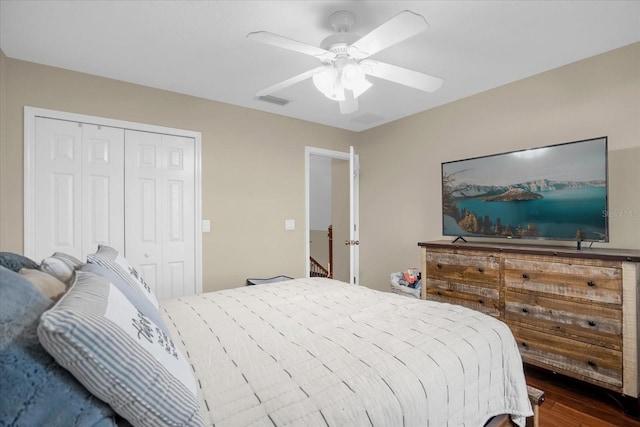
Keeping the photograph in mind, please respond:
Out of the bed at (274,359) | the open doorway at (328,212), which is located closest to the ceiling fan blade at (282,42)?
the bed at (274,359)

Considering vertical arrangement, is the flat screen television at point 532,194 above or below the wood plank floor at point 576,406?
above

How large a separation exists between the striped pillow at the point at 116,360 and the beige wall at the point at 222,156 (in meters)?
2.36

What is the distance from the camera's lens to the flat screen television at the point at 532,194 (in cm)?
224

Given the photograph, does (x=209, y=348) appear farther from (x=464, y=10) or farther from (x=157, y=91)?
(x=157, y=91)

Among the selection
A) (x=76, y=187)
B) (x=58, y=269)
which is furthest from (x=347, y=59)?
(x=76, y=187)

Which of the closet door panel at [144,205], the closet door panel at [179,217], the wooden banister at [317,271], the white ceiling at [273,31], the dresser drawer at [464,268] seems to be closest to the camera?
the white ceiling at [273,31]

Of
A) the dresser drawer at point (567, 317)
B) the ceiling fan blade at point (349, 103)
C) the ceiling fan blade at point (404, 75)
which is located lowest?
the dresser drawer at point (567, 317)

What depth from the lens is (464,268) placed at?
2721mm

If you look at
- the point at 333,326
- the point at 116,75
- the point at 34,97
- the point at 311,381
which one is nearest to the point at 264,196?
the point at 116,75

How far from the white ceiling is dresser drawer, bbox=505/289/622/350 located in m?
1.80

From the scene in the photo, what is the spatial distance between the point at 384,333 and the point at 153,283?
2366mm

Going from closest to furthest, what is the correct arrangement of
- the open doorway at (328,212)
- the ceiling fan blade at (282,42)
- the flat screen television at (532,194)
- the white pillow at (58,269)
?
the white pillow at (58,269) < the ceiling fan blade at (282,42) < the flat screen television at (532,194) < the open doorway at (328,212)

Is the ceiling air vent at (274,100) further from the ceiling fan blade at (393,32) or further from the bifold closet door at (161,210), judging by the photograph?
the ceiling fan blade at (393,32)

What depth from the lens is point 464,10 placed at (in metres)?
1.82
